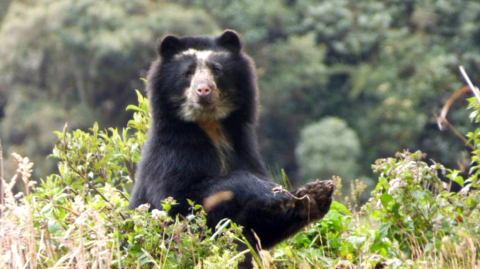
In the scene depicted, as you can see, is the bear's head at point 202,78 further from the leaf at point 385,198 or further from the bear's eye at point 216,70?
the leaf at point 385,198

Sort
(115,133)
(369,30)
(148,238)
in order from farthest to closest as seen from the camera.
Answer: (369,30)
(115,133)
(148,238)

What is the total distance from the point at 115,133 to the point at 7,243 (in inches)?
90.4

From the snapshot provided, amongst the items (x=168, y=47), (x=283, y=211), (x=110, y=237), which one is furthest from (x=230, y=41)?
(x=110, y=237)

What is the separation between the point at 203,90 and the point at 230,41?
646mm

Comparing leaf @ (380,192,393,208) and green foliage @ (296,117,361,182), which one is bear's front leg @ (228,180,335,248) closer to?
leaf @ (380,192,393,208)

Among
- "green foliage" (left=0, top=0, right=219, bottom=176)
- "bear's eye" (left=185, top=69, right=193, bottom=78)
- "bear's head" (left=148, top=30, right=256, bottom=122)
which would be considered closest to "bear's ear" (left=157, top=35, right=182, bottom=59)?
"bear's head" (left=148, top=30, right=256, bottom=122)

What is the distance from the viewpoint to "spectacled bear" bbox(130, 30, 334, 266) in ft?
22.2

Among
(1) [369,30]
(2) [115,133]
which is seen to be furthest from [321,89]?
(2) [115,133]

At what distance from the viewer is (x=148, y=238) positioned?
5637 mm

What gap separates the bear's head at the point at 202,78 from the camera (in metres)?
7.32

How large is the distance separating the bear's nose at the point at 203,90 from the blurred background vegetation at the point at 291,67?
26546 mm

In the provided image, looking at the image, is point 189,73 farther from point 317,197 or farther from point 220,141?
point 317,197

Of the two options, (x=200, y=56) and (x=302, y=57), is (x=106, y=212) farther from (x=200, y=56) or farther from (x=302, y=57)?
(x=302, y=57)

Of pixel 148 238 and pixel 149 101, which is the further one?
pixel 149 101
